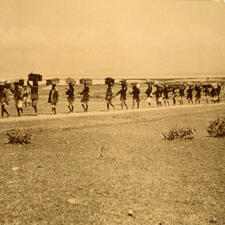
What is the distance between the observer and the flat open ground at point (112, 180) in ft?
20.6

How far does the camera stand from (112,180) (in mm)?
8203

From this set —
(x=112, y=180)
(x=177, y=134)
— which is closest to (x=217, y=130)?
(x=177, y=134)

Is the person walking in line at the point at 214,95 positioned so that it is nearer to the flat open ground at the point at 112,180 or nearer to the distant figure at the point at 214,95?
the distant figure at the point at 214,95

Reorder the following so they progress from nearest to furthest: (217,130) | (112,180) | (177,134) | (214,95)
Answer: (112,180), (177,134), (217,130), (214,95)

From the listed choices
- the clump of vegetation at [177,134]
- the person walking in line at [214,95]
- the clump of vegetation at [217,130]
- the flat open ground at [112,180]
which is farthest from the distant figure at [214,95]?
the clump of vegetation at [177,134]

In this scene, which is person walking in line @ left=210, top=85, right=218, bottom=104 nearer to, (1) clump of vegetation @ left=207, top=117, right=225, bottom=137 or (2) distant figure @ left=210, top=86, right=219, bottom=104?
(2) distant figure @ left=210, top=86, right=219, bottom=104

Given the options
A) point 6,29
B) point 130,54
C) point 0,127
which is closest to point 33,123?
point 0,127

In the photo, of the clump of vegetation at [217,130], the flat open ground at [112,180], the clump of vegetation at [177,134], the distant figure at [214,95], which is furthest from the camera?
the distant figure at [214,95]

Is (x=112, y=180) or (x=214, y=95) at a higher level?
(x=112, y=180)

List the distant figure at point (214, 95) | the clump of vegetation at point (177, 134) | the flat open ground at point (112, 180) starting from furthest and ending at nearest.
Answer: the distant figure at point (214, 95) → the clump of vegetation at point (177, 134) → the flat open ground at point (112, 180)

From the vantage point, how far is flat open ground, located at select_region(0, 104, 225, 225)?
20.6ft

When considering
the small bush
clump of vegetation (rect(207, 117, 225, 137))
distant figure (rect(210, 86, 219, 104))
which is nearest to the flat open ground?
the small bush

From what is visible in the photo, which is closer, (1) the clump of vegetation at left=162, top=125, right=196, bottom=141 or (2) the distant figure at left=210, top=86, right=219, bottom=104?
(1) the clump of vegetation at left=162, top=125, right=196, bottom=141

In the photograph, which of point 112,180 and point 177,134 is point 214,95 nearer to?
point 177,134
